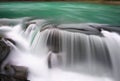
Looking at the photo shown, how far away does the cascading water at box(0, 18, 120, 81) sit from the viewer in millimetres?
1488

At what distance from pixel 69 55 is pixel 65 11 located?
0.44 meters

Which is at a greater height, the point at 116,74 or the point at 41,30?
the point at 41,30

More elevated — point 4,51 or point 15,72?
point 4,51

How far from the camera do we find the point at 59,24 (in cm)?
159

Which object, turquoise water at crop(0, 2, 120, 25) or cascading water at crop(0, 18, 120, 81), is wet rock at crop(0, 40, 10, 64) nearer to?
cascading water at crop(0, 18, 120, 81)

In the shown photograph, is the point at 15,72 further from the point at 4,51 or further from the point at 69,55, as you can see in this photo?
the point at 69,55

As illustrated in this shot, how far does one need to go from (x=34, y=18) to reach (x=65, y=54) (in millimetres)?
454

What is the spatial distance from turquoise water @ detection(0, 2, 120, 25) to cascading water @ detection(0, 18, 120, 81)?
0.13 m

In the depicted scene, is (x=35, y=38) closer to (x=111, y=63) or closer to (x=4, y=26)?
(x=4, y=26)

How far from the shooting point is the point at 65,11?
5.58 ft

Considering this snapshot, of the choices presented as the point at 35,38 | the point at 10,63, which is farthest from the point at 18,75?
the point at 35,38

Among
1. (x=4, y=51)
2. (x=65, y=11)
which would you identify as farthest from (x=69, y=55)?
(x=4, y=51)

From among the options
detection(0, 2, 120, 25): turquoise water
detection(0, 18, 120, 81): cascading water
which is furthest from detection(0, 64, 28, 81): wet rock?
detection(0, 2, 120, 25): turquoise water

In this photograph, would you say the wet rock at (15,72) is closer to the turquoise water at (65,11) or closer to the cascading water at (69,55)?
the cascading water at (69,55)
